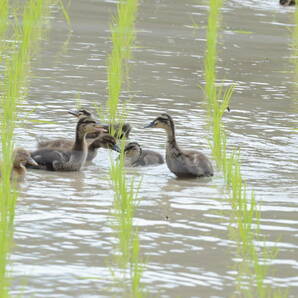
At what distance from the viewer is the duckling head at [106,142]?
8086mm

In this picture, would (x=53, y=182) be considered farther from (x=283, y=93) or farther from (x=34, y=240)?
(x=283, y=93)

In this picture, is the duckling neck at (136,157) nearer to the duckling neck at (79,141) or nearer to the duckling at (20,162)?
the duckling neck at (79,141)

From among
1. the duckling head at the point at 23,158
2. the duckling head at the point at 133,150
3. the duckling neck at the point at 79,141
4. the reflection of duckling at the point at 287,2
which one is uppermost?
the reflection of duckling at the point at 287,2

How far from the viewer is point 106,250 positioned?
5.51m

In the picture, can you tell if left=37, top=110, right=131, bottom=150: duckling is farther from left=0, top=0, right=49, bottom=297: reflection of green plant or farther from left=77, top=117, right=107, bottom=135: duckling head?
left=0, top=0, right=49, bottom=297: reflection of green plant

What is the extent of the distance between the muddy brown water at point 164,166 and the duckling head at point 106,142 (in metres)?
0.16

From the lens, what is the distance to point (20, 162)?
23.6 feet

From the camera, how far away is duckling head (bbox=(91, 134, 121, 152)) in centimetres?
809

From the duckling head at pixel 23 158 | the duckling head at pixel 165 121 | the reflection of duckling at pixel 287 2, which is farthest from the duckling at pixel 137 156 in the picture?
the reflection of duckling at pixel 287 2

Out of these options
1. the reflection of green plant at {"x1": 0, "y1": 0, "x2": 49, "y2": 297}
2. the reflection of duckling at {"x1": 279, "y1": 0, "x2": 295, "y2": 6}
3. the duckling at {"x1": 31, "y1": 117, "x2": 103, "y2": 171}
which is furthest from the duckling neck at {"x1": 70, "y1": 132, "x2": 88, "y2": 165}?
the reflection of duckling at {"x1": 279, "y1": 0, "x2": 295, "y2": 6}

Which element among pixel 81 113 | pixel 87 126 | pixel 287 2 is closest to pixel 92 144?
pixel 87 126

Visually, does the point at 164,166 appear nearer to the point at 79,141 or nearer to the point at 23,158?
the point at 79,141

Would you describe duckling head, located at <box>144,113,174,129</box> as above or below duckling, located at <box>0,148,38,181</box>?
above

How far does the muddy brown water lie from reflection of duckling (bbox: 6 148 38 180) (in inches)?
3.9
